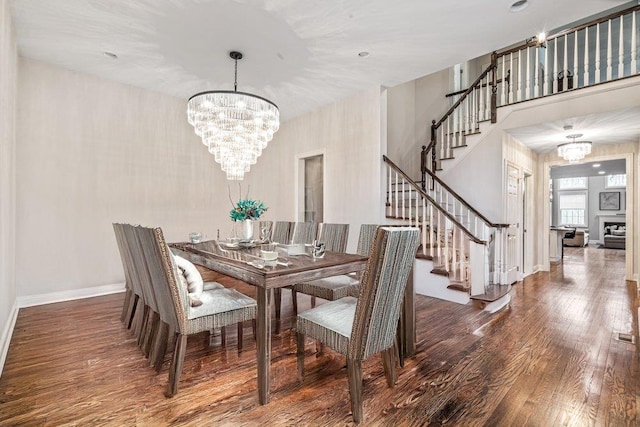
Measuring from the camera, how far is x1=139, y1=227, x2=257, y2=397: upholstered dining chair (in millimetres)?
1791

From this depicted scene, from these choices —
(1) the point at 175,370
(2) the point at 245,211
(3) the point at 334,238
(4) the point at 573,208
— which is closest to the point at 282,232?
(3) the point at 334,238

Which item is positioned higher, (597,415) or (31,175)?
(31,175)

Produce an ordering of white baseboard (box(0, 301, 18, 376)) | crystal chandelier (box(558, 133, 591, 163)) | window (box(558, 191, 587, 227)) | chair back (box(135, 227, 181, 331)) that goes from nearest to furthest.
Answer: chair back (box(135, 227, 181, 331)) < white baseboard (box(0, 301, 18, 376)) < crystal chandelier (box(558, 133, 591, 163)) < window (box(558, 191, 587, 227))

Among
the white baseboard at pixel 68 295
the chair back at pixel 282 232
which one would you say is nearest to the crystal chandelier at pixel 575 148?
the chair back at pixel 282 232

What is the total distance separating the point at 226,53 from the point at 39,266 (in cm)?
344

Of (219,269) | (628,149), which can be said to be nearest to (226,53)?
(219,269)

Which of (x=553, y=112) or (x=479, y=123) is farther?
(x=479, y=123)

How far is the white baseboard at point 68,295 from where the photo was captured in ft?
11.6

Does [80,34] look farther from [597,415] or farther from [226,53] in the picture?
[597,415]

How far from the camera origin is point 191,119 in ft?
10.7

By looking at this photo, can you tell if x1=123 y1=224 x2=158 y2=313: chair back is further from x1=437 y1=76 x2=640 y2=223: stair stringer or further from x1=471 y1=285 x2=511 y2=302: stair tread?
x1=437 y1=76 x2=640 y2=223: stair stringer

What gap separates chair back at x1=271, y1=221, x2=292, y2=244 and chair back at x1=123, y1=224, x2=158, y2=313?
1.84 metres

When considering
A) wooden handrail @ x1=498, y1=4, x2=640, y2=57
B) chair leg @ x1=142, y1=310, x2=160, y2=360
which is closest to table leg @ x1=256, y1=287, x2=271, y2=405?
chair leg @ x1=142, y1=310, x2=160, y2=360

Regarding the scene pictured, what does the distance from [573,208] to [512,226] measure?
11.2 metres
